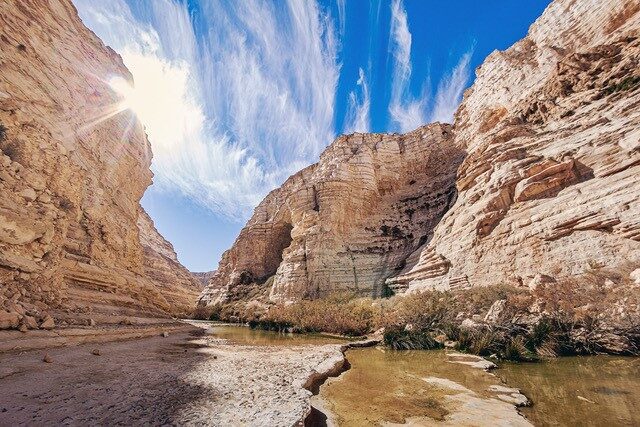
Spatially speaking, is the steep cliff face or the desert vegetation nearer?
the desert vegetation

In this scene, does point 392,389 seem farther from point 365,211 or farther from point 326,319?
point 365,211

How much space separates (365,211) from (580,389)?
27.7 metres

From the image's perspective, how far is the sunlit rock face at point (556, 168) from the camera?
12078 millimetres

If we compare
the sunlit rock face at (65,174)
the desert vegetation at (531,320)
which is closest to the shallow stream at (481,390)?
the desert vegetation at (531,320)

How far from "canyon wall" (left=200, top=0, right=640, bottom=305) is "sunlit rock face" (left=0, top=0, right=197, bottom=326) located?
51.5 ft

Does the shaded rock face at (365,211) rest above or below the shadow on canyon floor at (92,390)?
above

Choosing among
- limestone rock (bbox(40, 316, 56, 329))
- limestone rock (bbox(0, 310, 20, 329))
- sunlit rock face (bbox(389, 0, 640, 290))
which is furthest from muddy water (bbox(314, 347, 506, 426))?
sunlit rock face (bbox(389, 0, 640, 290))

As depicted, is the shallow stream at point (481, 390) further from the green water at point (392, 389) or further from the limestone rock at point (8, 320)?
the limestone rock at point (8, 320)

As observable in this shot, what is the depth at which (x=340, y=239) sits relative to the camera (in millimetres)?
30312

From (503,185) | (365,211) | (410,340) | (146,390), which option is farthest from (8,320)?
(365,211)

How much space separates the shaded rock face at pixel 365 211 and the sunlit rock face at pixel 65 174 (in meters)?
Answer: 14.7

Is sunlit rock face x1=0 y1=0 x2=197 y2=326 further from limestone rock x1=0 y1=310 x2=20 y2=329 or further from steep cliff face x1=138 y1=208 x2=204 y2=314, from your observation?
steep cliff face x1=138 y1=208 x2=204 y2=314

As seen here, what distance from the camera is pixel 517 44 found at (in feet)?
88.5

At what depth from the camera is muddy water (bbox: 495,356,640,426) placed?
3527mm
